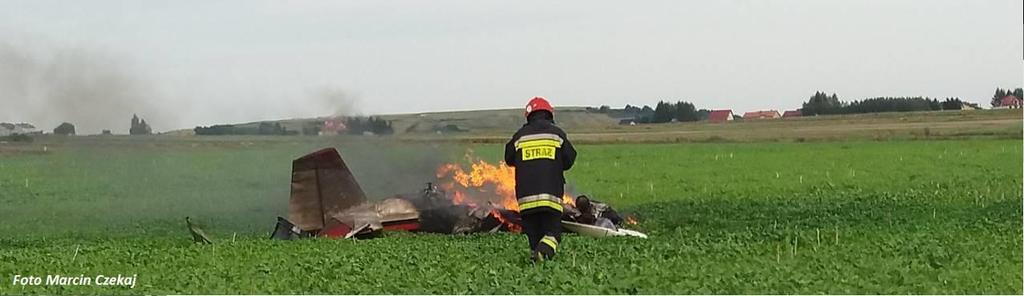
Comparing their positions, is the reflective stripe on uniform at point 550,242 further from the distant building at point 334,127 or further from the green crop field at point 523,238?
the distant building at point 334,127

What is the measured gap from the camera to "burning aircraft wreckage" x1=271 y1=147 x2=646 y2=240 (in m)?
15.5

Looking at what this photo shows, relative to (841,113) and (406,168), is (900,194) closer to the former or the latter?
(406,168)

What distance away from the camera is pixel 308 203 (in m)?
16.5

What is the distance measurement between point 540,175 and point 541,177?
0.03 metres

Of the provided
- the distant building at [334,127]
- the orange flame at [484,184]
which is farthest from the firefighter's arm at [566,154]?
the distant building at [334,127]

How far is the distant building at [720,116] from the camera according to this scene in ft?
258

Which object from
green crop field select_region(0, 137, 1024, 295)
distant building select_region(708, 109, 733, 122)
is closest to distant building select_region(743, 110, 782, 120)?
distant building select_region(708, 109, 733, 122)

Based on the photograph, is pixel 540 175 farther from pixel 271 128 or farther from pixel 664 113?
pixel 664 113

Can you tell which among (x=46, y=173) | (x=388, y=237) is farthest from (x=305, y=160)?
(x=46, y=173)

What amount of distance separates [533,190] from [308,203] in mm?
6225

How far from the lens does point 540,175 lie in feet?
37.1

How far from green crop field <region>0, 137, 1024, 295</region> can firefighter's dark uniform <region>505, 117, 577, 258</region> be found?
1.29ft

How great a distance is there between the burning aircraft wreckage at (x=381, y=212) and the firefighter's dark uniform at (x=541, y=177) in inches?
137

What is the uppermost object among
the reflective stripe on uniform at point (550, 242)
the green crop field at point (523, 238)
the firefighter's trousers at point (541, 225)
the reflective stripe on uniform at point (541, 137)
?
the reflective stripe on uniform at point (541, 137)
